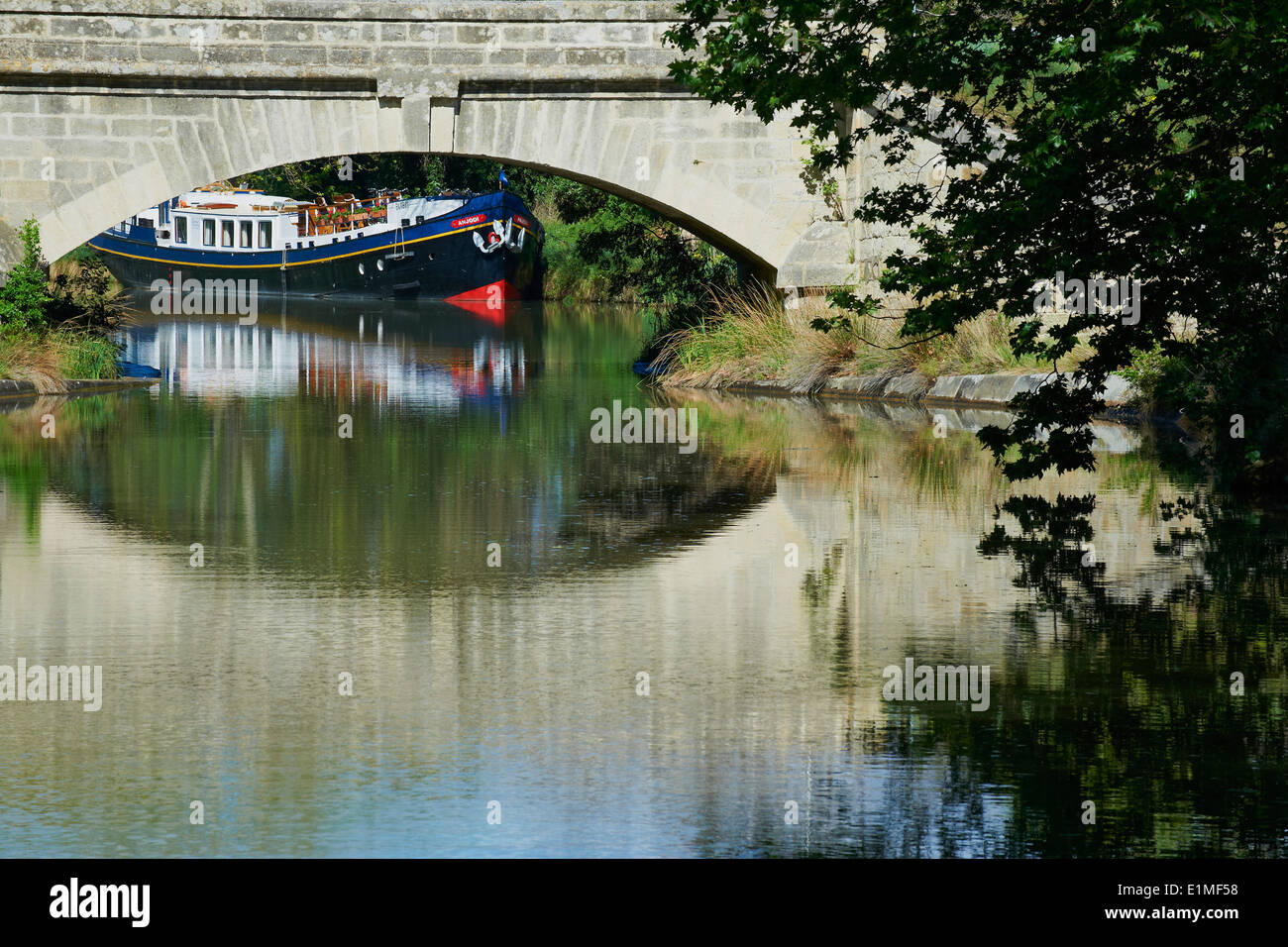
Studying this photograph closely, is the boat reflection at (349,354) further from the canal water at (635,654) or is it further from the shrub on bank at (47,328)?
the canal water at (635,654)

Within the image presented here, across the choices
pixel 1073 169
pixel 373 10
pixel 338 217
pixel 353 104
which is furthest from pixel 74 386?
pixel 338 217

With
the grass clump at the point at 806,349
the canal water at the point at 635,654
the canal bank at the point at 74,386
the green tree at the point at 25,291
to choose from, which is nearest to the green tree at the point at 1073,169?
the canal water at the point at 635,654

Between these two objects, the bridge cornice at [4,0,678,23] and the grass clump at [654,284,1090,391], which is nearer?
the grass clump at [654,284,1090,391]

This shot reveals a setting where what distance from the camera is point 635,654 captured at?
24.5 feet

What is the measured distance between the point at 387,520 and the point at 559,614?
312cm

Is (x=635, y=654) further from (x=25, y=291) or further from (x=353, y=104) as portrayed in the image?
(x=353, y=104)

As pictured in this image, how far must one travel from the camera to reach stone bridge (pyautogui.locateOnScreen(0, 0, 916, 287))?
22.2m

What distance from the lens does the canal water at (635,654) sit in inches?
208

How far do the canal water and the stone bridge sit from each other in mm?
8118

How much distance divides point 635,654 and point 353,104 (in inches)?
654

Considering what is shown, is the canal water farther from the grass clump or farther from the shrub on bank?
the shrub on bank

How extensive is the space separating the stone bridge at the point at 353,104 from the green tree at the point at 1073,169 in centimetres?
1155

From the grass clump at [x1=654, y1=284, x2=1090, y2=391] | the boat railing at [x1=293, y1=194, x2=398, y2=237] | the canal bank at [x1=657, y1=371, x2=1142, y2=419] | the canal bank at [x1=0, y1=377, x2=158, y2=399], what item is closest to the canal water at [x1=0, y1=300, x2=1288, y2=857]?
the canal bank at [x1=657, y1=371, x2=1142, y2=419]

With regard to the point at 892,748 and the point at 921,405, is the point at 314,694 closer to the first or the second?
the point at 892,748
